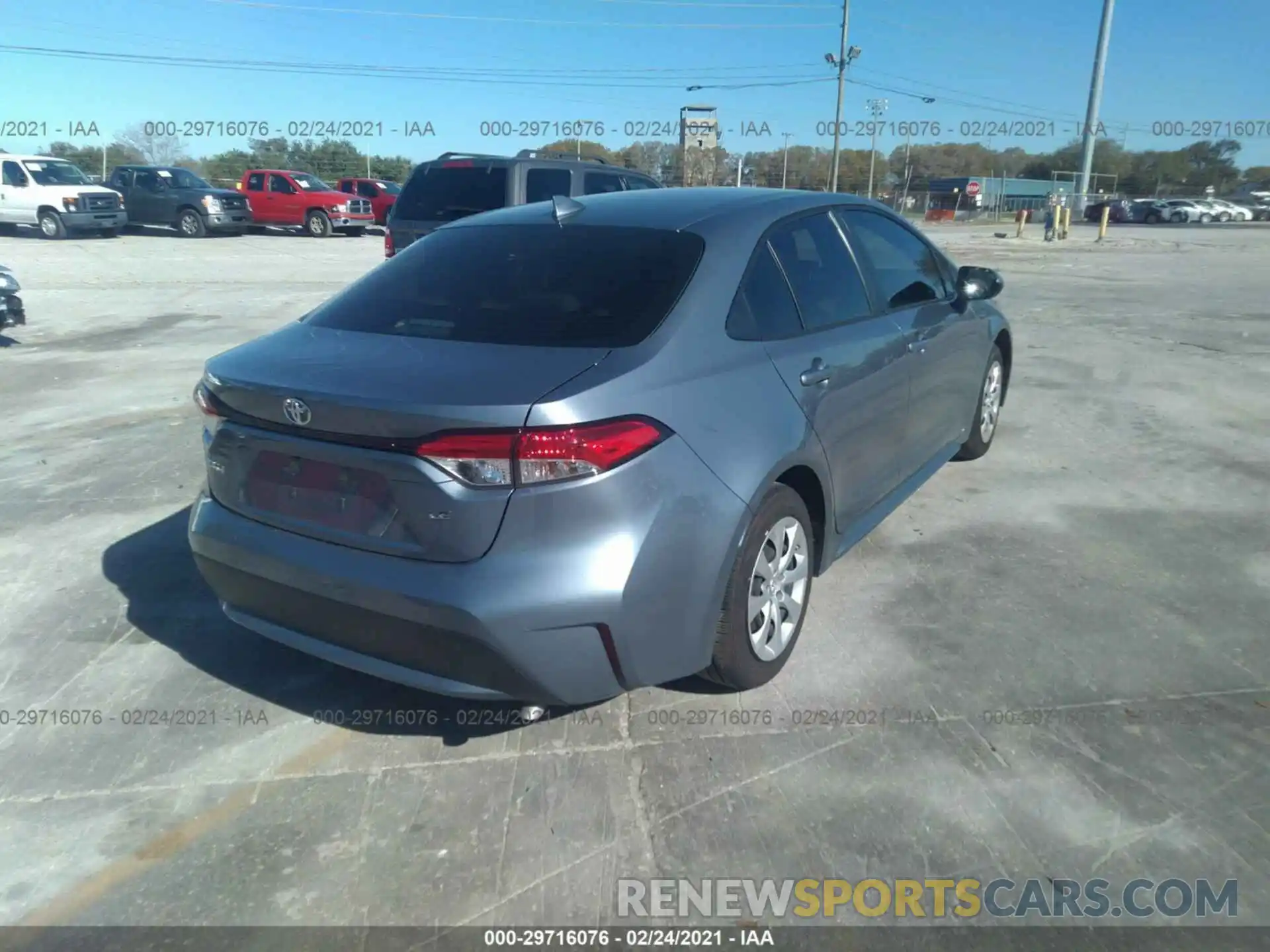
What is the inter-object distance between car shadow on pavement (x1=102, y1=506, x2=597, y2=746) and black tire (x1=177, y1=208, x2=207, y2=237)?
25131mm

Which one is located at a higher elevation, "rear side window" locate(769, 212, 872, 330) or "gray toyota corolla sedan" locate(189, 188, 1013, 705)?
"rear side window" locate(769, 212, 872, 330)

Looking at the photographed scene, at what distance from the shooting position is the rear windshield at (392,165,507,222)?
10.3 metres

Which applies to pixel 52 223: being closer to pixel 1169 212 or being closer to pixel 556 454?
pixel 556 454

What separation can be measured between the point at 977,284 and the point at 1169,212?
2233 inches

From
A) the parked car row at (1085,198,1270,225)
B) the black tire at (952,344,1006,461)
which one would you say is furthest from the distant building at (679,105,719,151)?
the black tire at (952,344,1006,461)

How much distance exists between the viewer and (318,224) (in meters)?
28.1

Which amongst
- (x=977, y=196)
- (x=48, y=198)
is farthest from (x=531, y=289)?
(x=977, y=196)

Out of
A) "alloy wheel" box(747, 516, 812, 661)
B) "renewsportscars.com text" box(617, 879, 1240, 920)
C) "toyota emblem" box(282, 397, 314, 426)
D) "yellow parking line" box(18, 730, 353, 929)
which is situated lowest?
"yellow parking line" box(18, 730, 353, 929)

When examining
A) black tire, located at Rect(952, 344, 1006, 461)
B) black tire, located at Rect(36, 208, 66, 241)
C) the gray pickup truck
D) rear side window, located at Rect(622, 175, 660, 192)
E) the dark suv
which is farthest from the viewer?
the gray pickup truck

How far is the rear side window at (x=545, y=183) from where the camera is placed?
410 inches

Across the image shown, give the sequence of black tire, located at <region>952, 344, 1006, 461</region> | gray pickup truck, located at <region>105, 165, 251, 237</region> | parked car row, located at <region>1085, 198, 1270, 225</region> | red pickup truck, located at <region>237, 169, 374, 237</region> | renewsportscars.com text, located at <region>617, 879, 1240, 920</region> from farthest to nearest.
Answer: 1. parked car row, located at <region>1085, 198, 1270, 225</region>
2. red pickup truck, located at <region>237, 169, 374, 237</region>
3. gray pickup truck, located at <region>105, 165, 251, 237</region>
4. black tire, located at <region>952, 344, 1006, 461</region>
5. renewsportscars.com text, located at <region>617, 879, 1240, 920</region>

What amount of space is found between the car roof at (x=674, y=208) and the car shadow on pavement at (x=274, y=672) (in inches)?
71.8

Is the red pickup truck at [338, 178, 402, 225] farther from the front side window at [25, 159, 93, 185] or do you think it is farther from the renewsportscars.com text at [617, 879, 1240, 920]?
the renewsportscars.com text at [617, 879, 1240, 920]

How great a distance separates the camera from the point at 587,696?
9.09ft
